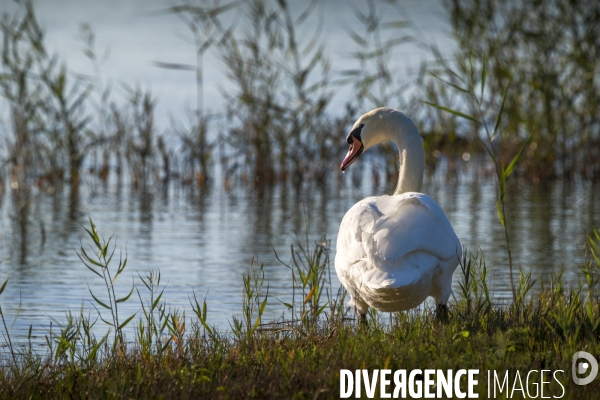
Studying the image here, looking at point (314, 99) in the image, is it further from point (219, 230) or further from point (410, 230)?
point (410, 230)

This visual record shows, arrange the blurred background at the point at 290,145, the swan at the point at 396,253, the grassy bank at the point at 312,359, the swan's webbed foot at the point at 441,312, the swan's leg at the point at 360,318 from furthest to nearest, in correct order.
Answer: the blurred background at the point at 290,145 < the swan's leg at the point at 360,318 < the swan's webbed foot at the point at 441,312 < the swan at the point at 396,253 < the grassy bank at the point at 312,359

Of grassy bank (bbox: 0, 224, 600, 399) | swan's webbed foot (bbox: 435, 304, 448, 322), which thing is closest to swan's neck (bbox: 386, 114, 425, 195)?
swan's webbed foot (bbox: 435, 304, 448, 322)

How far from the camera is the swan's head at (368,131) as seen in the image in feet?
21.4

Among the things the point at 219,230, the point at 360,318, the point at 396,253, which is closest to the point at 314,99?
the point at 219,230

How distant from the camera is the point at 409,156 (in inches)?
246

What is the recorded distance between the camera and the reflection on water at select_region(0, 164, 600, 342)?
23.0 ft

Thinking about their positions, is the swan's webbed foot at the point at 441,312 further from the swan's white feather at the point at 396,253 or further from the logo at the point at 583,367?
the logo at the point at 583,367

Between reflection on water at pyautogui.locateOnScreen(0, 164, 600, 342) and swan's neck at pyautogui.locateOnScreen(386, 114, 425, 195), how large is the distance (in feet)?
2.74

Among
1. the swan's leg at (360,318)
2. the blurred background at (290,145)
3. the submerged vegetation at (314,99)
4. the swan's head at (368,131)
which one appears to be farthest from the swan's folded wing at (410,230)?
the submerged vegetation at (314,99)

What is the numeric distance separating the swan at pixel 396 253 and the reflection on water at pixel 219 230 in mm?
1169

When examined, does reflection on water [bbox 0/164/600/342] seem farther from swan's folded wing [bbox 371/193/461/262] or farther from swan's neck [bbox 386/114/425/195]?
swan's folded wing [bbox 371/193/461/262]

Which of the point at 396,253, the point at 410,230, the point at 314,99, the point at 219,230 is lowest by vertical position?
the point at 219,230

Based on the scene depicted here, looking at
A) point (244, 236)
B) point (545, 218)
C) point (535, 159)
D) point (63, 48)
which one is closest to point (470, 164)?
point (535, 159)

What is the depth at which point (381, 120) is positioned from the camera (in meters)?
6.52
